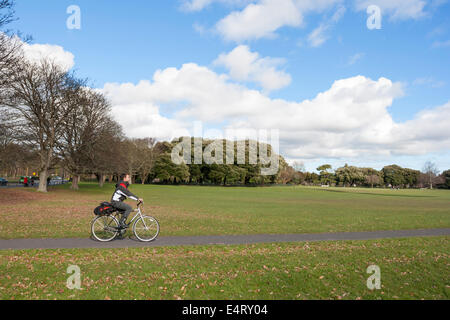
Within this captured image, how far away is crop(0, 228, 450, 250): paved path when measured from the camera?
9242 mm

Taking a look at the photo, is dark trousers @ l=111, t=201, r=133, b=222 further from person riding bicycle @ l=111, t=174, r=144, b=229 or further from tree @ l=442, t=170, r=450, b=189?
tree @ l=442, t=170, r=450, b=189

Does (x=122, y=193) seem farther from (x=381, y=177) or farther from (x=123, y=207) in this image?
(x=381, y=177)

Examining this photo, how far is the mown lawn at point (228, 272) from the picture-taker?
566cm

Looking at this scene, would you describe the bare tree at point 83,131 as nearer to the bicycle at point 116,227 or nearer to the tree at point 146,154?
the bicycle at point 116,227

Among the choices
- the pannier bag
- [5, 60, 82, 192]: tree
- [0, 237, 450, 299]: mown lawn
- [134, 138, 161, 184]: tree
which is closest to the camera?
[0, 237, 450, 299]: mown lawn

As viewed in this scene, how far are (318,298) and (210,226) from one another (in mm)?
8664

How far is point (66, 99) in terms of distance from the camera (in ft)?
107

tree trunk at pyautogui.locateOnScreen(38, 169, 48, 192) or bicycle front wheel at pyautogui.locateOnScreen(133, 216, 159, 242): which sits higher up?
tree trunk at pyautogui.locateOnScreen(38, 169, 48, 192)

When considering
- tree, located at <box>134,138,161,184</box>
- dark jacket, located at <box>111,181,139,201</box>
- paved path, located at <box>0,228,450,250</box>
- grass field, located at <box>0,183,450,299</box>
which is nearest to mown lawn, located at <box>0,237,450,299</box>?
grass field, located at <box>0,183,450,299</box>

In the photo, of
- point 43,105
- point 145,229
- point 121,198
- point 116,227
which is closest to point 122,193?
point 121,198

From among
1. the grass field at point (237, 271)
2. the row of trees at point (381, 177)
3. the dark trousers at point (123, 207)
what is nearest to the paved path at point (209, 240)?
the grass field at point (237, 271)

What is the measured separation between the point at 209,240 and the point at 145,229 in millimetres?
2160

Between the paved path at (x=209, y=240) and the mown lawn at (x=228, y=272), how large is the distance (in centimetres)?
72

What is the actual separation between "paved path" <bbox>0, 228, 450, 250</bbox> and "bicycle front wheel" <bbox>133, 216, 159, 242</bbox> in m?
0.23
